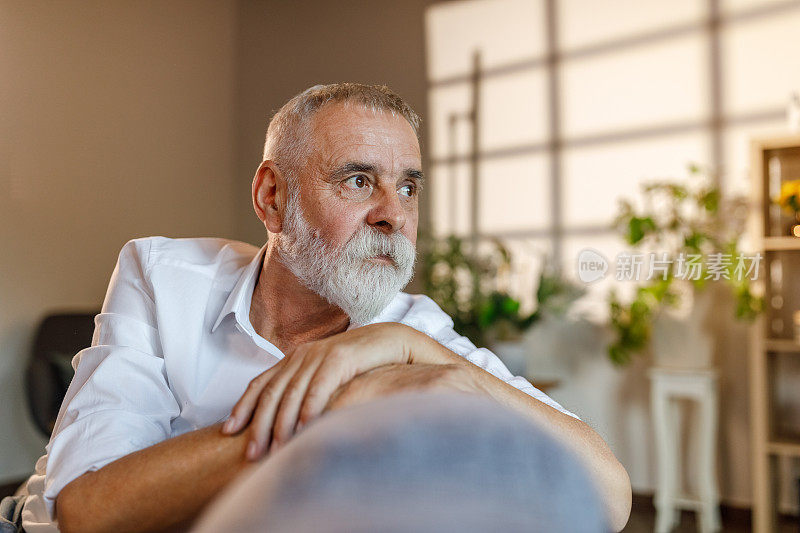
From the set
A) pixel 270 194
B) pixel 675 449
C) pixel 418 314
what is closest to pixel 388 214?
pixel 418 314

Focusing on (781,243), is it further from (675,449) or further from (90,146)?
(90,146)

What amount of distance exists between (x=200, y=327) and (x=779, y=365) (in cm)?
303

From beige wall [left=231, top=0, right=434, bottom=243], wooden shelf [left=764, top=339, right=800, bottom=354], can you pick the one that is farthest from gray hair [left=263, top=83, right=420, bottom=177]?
beige wall [left=231, top=0, right=434, bottom=243]

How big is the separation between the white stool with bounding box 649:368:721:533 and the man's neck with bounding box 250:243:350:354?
8.15ft

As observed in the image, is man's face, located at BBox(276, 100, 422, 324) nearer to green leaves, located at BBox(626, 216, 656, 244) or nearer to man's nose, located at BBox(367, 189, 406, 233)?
man's nose, located at BBox(367, 189, 406, 233)

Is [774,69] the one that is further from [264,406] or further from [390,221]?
[264,406]

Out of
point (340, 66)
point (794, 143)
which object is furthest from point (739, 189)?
point (340, 66)

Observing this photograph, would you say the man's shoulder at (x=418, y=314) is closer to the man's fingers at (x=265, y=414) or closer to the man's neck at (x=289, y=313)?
the man's neck at (x=289, y=313)

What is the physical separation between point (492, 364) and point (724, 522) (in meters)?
2.91

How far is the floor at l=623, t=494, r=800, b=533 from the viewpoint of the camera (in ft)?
10.6

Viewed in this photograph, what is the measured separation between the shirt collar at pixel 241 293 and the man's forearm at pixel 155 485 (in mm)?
391

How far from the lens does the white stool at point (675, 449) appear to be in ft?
10.4

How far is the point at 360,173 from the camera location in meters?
1.12

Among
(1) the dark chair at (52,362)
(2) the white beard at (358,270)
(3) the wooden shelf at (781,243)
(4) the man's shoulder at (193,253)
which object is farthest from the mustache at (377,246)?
(3) the wooden shelf at (781,243)
